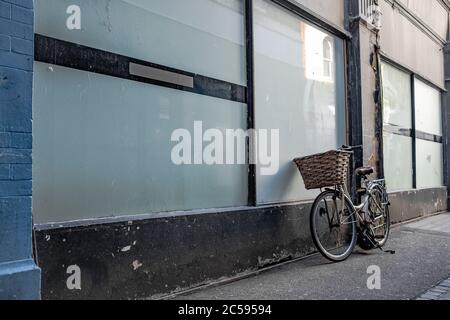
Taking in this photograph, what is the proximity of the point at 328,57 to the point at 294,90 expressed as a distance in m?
1.08

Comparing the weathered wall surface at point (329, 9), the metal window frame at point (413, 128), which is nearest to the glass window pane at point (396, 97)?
the metal window frame at point (413, 128)

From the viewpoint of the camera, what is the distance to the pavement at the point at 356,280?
159 inches

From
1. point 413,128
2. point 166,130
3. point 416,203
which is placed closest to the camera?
point 166,130

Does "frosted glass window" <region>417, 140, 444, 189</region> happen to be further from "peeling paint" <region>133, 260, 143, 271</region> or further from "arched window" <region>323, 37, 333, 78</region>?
"peeling paint" <region>133, 260, 143, 271</region>

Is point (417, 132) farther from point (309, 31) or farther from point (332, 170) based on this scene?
point (332, 170)

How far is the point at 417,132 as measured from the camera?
9641 mm

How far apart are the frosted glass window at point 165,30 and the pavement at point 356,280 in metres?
2.05

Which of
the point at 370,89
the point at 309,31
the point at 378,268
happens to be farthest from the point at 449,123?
the point at 378,268

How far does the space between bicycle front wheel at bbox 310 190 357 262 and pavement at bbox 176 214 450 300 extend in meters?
0.15

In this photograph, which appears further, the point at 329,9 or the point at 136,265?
the point at 329,9

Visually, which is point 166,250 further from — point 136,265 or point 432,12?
point 432,12

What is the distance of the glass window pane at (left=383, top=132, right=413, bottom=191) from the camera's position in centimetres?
817

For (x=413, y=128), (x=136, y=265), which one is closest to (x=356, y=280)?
(x=136, y=265)

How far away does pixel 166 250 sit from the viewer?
3906mm
